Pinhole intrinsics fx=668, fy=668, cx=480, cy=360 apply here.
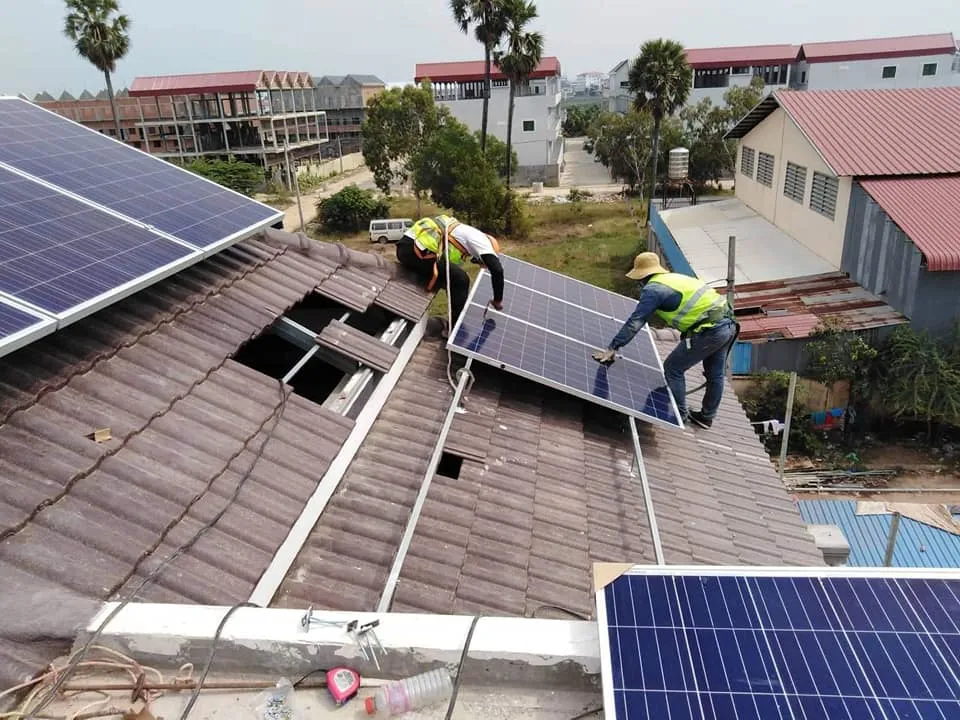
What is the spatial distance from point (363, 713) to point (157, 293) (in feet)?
17.2

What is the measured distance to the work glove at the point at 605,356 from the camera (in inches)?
331

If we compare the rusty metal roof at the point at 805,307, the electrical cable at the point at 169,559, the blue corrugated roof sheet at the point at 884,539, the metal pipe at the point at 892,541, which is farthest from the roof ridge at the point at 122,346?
the rusty metal roof at the point at 805,307

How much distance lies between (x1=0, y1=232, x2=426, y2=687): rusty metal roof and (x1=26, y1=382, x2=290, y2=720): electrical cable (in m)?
0.03

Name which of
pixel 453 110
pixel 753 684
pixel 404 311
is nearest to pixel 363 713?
pixel 753 684

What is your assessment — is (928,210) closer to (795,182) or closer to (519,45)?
(795,182)

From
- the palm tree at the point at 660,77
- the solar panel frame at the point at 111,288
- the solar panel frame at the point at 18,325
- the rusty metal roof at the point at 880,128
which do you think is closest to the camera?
the solar panel frame at the point at 18,325

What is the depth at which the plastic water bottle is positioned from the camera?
3230 millimetres

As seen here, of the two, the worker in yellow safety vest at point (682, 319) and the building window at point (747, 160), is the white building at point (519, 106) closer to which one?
the building window at point (747, 160)

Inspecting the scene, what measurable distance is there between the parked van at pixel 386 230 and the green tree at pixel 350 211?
16.5 feet

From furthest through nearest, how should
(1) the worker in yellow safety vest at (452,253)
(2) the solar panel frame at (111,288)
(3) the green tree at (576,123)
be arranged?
(3) the green tree at (576,123), (1) the worker in yellow safety vest at (452,253), (2) the solar panel frame at (111,288)

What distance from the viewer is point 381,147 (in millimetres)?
47719

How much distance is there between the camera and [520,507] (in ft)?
20.5

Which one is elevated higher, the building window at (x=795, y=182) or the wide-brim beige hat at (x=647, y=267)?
the building window at (x=795, y=182)

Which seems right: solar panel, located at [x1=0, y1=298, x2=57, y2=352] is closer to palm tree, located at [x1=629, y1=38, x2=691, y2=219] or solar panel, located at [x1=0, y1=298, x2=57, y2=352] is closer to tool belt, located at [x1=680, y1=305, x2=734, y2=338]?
tool belt, located at [x1=680, y1=305, x2=734, y2=338]
